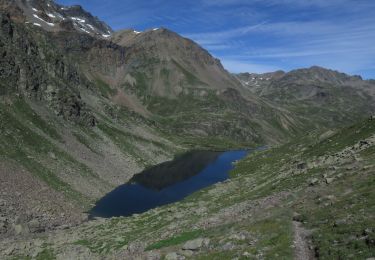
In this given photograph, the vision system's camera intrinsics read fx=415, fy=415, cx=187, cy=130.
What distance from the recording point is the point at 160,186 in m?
127

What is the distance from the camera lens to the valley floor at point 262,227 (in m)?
33.0

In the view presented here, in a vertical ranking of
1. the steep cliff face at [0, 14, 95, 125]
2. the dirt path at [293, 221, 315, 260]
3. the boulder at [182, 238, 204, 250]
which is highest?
the steep cliff face at [0, 14, 95, 125]

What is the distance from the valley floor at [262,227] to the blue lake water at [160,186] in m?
30.7

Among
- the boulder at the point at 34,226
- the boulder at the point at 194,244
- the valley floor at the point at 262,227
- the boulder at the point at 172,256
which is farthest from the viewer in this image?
the boulder at the point at 34,226

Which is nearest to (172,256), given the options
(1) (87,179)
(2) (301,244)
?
(2) (301,244)

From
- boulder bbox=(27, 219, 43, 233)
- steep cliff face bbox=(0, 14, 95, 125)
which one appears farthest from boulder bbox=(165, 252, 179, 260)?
steep cliff face bbox=(0, 14, 95, 125)

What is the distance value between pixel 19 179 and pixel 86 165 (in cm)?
3062

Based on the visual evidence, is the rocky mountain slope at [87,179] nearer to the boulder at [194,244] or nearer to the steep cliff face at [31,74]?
the boulder at [194,244]

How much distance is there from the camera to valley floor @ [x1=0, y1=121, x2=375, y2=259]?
33.0 meters

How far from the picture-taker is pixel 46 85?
141500mm

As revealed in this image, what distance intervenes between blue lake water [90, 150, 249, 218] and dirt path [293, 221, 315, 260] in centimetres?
5922

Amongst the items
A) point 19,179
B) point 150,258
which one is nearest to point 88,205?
point 19,179

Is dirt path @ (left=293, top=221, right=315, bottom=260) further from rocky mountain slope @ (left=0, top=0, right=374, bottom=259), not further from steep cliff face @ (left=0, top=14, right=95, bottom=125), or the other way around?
steep cliff face @ (left=0, top=14, right=95, bottom=125)

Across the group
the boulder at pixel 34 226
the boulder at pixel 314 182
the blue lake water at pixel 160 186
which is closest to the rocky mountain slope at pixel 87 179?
the boulder at pixel 34 226
